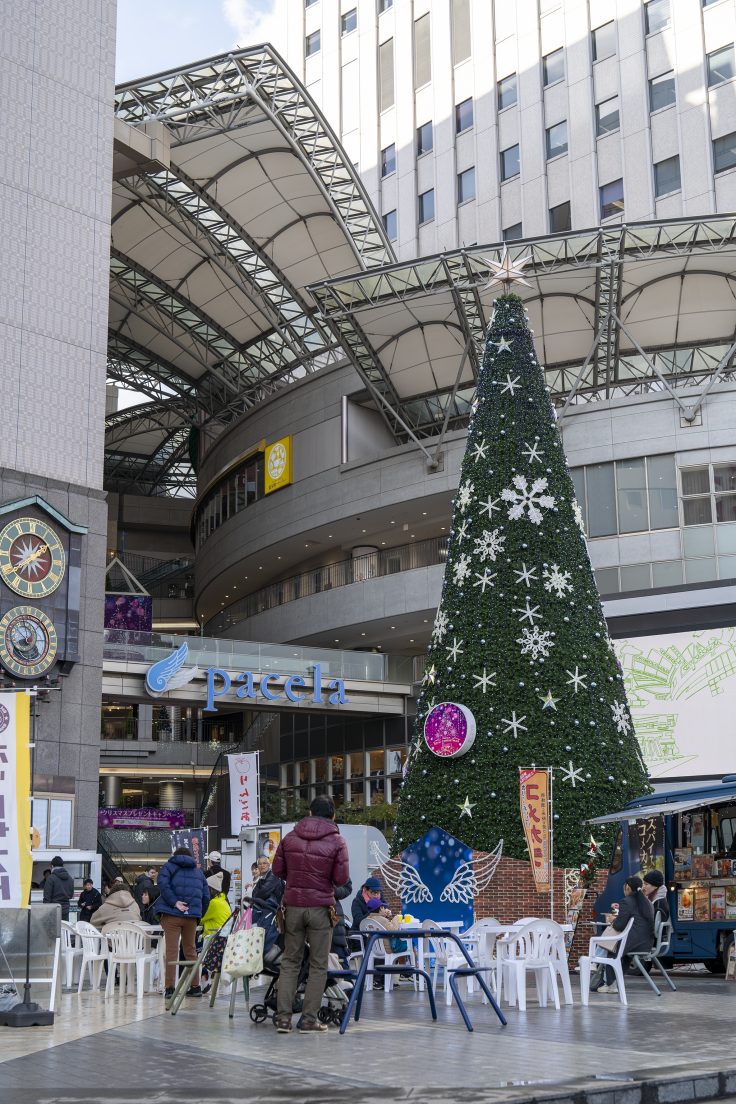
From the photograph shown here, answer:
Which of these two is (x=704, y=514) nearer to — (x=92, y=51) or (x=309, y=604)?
(x=309, y=604)

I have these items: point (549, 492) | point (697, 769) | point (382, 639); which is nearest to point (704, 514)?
point (697, 769)

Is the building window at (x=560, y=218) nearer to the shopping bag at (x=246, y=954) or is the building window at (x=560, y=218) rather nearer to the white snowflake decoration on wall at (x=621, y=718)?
the white snowflake decoration on wall at (x=621, y=718)

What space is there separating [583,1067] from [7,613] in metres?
20.9

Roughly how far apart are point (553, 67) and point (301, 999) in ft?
139

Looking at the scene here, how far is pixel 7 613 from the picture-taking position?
86.1 feet

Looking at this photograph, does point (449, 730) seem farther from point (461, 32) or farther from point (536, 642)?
point (461, 32)

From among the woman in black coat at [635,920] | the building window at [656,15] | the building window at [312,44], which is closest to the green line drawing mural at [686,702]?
the woman in black coat at [635,920]

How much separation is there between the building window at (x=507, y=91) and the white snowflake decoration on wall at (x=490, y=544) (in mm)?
34615

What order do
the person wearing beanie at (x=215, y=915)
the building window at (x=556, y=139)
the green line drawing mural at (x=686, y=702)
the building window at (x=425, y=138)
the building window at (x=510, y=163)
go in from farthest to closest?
the building window at (x=425, y=138)
the building window at (x=510, y=163)
the building window at (x=556, y=139)
the green line drawing mural at (x=686, y=702)
the person wearing beanie at (x=215, y=915)

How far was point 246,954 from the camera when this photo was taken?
10.3 metres

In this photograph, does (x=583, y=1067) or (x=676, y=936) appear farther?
(x=676, y=936)

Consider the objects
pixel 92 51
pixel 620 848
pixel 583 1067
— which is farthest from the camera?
pixel 92 51

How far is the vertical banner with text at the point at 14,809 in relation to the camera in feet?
34.3

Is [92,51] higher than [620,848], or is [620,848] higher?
[92,51]
